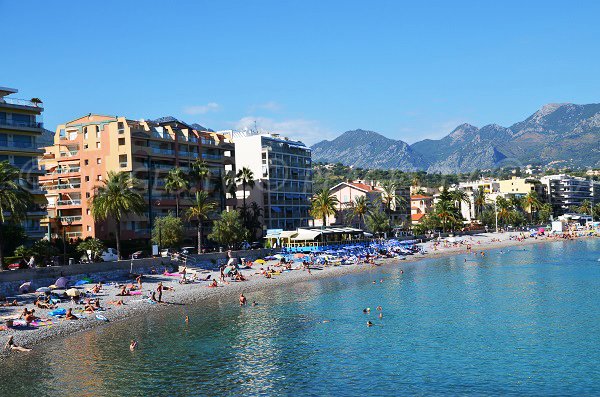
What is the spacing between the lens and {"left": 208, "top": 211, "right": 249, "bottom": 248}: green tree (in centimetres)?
7900

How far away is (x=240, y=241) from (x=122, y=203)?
22.5 meters

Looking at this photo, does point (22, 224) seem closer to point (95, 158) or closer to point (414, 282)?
point (95, 158)

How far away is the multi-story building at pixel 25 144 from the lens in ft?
213

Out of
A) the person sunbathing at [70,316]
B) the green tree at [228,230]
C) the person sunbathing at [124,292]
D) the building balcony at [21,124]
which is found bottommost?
the person sunbathing at [70,316]

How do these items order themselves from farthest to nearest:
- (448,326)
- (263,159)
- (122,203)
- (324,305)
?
1. (263,159)
2. (122,203)
3. (324,305)
4. (448,326)

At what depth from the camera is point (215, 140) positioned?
317ft

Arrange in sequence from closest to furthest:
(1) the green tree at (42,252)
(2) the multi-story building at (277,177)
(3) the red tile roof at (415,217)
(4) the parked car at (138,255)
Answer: (1) the green tree at (42,252)
(4) the parked car at (138,255)
(2) the multi-story building at (277,177)
(3) the red tile roof at (415,217)

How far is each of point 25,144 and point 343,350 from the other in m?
47.7

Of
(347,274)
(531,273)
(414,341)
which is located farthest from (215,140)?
(414,341)

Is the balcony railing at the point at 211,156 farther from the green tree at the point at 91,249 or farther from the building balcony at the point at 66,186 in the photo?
the green tree at the point at 91,249

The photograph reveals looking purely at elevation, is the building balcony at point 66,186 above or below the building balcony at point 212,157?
below

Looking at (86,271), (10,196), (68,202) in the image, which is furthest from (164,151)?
(10,196)

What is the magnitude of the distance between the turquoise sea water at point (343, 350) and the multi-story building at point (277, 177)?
167ft

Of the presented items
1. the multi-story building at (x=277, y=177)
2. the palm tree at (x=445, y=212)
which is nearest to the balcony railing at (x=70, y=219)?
the multi-story building at (x=277, y=177)
